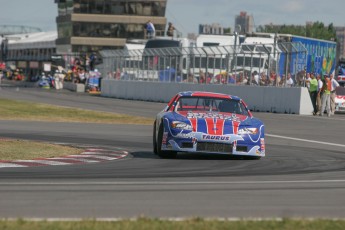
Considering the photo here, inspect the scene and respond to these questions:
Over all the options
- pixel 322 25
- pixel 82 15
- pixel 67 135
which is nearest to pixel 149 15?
pixel 82 15

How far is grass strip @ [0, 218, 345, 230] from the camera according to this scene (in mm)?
8219

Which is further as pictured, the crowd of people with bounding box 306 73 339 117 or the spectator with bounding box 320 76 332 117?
the crowd of people with bounding box 306 73 339 117

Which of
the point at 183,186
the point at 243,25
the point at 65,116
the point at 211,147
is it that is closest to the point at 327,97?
the point at 65,116

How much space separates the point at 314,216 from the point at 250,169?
17.7 feet

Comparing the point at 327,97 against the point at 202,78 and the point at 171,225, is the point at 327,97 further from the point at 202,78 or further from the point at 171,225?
the point at 171,225

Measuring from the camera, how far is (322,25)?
552 feet

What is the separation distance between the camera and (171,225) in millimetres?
8414

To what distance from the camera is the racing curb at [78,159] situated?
586 inches

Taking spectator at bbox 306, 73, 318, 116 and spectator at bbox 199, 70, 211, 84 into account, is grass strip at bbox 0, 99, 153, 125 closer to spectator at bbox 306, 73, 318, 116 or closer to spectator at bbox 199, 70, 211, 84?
spectator at bbox 306, 73, 318, 116

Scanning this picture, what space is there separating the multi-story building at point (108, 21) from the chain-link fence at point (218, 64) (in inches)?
2169

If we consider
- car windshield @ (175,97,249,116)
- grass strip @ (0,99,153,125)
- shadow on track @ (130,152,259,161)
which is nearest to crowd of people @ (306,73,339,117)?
grass strip @ (0,99,153,125)

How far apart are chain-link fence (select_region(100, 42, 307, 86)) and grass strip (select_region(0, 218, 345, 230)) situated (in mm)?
30504

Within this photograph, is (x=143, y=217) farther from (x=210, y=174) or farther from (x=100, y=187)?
(x=210, y=174)

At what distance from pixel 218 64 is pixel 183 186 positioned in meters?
34.8
